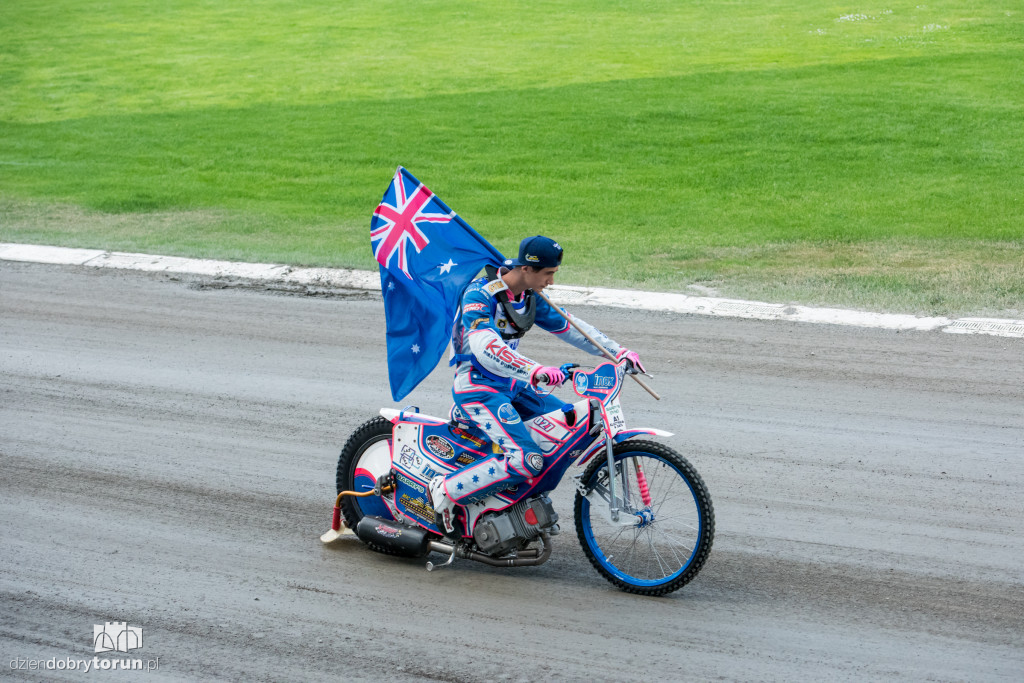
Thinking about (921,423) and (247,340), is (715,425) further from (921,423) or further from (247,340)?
(247,340)

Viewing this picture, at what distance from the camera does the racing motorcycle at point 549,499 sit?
625 centimetres

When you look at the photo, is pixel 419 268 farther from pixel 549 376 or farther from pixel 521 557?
pixel 521 557

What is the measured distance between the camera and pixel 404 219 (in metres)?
6.88

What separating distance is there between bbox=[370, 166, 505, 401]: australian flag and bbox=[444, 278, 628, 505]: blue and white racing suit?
22 cm

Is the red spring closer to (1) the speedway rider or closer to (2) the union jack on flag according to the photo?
(1) the speedway rider

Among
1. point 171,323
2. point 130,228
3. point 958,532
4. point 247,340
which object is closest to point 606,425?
point 958,532

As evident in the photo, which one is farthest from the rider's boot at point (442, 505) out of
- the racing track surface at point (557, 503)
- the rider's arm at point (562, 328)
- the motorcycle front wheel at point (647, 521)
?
the rider's arm at point (562, 328)

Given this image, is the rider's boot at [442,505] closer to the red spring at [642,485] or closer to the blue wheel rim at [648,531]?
the blue wheel rim at [648,531]

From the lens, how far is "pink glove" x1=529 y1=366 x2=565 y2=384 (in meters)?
6.01

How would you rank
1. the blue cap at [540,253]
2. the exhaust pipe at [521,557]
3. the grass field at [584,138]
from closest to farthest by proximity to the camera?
the blue cap at [540,253] < the exhaust pipe at [521,557] < the grass field at [584,138]

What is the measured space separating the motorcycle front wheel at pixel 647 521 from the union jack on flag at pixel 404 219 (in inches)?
69.4

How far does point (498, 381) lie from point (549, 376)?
56 centimetres

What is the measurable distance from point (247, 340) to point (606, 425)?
6.12 m

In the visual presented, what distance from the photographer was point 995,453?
8.23m
